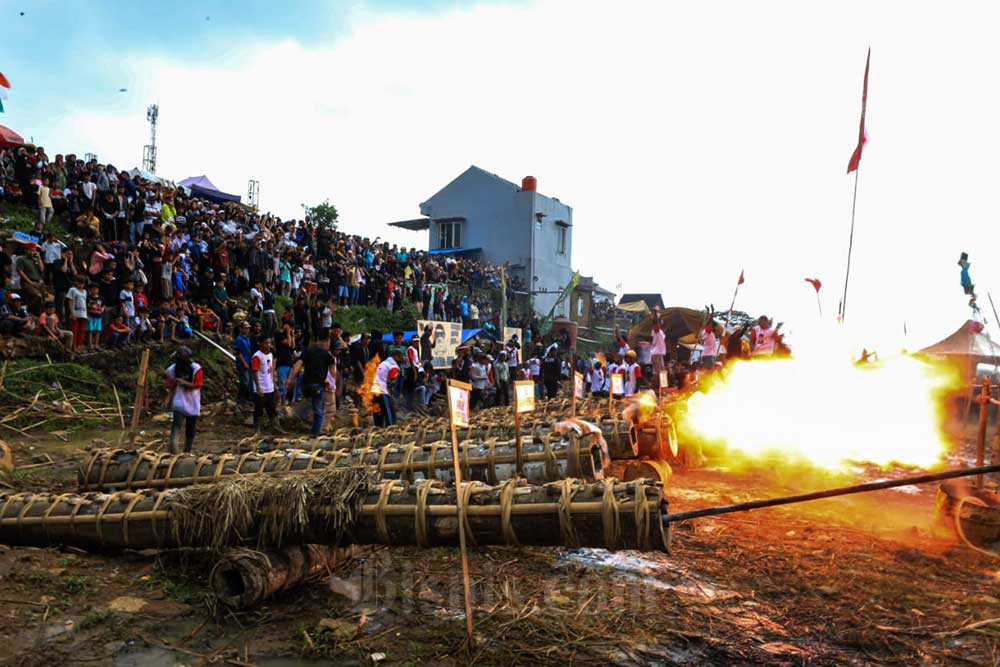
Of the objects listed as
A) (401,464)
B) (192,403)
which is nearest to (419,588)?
(401,464)

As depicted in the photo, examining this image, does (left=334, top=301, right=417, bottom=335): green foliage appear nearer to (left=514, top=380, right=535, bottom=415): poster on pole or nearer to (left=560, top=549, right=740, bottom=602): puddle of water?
(left=514, top=380, right=535, bottom=415): poster on pole

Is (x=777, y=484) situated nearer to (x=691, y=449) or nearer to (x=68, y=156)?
(x=691, y=449)

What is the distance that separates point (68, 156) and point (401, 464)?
54.3ft

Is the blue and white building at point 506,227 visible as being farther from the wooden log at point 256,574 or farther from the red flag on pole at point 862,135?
the wooden log at point 256,574

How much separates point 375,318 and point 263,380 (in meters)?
11.6

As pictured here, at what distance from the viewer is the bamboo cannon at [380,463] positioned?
21.7ft

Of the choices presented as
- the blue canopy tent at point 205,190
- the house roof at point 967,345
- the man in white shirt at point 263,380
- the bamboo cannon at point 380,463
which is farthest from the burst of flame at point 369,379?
the house roof at point 967,345

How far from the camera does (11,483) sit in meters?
7.33

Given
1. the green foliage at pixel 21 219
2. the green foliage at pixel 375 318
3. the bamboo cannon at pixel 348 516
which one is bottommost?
the bamboo cannon at pixel 348 516

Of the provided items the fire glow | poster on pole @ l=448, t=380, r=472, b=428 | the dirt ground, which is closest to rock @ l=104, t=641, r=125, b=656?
the dirt ground

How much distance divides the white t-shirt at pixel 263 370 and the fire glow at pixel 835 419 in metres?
7.58

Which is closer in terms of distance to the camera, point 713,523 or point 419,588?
point 419,588

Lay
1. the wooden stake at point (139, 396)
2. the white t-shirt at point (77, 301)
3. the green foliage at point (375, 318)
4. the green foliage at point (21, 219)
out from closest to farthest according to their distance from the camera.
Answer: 1. the wooden stake at point (139, 396)
2. the white t-shirt at point (77, 301)
3. the green foliage at point (21, 219)
4. the green foliage at point (375, 318)

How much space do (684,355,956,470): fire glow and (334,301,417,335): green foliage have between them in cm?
1224
